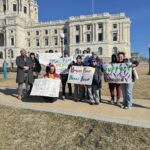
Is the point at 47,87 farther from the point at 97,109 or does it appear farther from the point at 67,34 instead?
the point at 67,34

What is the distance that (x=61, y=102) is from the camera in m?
11.2

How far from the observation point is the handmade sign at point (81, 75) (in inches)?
432

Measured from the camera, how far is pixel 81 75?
37.1ft

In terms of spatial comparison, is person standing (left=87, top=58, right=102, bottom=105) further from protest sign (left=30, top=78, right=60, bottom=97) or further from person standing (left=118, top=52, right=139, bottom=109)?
protest sign (left=30, top=78, right=60, bottom=97)

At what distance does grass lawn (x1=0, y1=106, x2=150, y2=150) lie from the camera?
Result: 682 cm

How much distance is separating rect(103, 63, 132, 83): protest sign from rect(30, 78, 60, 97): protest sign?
1.95m

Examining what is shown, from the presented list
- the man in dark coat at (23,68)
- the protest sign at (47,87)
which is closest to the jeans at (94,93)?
the protest sign at (47,87)

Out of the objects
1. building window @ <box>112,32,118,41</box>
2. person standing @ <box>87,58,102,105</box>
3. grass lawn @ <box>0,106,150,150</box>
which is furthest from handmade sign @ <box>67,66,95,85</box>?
building window @ <box>112,32,118,41</box>

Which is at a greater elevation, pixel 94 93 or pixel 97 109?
pixel 94 93

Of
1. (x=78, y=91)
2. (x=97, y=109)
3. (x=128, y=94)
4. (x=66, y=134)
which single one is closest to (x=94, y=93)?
(x=97, y=109)

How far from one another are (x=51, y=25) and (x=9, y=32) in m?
13.9

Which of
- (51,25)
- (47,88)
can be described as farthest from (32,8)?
A: (47,88)

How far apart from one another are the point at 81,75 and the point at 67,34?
83.7m

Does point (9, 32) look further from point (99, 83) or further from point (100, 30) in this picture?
point (99, 83)
